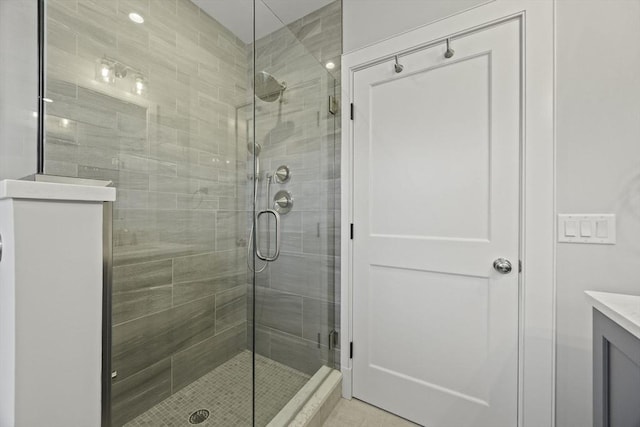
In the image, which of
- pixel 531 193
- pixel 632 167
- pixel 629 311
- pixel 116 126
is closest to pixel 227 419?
pixel 116 126

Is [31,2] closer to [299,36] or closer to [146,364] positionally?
[299,36]

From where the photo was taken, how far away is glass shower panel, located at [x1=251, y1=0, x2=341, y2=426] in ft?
4.54

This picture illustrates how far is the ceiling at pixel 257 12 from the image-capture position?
56.7 inches

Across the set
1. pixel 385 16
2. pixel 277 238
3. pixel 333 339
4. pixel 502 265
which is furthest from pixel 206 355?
pixel 385 16

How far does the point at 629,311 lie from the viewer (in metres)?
0.80

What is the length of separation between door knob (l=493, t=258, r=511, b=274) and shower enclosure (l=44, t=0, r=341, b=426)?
891 millimetres

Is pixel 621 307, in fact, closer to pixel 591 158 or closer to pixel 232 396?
pixel 591 158

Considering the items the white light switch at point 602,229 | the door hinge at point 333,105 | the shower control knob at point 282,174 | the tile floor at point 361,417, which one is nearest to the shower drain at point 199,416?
the tile floor at point 361,417

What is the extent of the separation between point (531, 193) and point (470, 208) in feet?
0.82

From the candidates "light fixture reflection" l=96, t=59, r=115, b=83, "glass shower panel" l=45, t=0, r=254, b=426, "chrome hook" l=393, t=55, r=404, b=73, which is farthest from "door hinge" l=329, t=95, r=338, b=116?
"light fixture reflection" l=96, t=59, r=115, b=83

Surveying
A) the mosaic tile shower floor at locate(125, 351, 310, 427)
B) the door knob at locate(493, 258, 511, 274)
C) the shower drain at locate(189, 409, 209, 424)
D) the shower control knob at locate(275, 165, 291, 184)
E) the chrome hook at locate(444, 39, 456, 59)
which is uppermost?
the chrome hook at locate(444, 39, 456, 59)

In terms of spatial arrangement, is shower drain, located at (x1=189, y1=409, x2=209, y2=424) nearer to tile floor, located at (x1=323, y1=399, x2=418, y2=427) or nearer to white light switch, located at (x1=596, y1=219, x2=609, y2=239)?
tile floor, located at (x1=323, y1=399, x2=418, y2=427)

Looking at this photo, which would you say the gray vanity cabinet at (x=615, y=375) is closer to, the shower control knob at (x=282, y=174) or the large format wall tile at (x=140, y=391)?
the shower control knob at (x=282, y=174)

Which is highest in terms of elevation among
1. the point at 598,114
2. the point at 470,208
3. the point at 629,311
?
the point at 598,114
